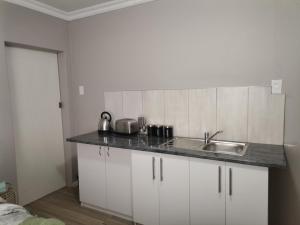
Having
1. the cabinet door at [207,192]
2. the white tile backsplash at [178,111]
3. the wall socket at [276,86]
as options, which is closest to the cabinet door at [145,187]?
the cabinet door at [207,192]

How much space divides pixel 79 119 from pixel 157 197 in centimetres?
169

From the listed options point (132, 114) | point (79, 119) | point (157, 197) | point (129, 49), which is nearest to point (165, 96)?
point (132, 114)

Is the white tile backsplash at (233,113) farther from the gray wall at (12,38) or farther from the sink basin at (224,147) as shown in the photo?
A: the gray wall at (12,38)

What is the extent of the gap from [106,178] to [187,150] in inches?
39.0

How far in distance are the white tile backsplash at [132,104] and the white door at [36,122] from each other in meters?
1.05

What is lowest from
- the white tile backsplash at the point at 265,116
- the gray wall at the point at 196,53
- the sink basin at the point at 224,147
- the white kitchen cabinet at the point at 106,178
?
the white kitchen cabinet at the point at 106,178

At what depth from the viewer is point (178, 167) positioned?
187 centimetres

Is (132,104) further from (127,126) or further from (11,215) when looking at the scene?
(11,215)

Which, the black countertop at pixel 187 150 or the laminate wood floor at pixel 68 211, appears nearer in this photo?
the black countertop at pixel 187 150

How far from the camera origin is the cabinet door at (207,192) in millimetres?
1705

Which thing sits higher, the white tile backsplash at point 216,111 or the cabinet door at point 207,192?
the white tile backsplash at point 216,111

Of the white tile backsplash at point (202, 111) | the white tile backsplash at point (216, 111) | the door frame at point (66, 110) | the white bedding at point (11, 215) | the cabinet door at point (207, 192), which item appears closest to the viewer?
the white bedding at point (11, 215)

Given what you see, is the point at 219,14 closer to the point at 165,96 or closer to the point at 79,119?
the point at 165,96

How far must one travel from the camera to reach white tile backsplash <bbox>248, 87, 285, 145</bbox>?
1.92 meters
